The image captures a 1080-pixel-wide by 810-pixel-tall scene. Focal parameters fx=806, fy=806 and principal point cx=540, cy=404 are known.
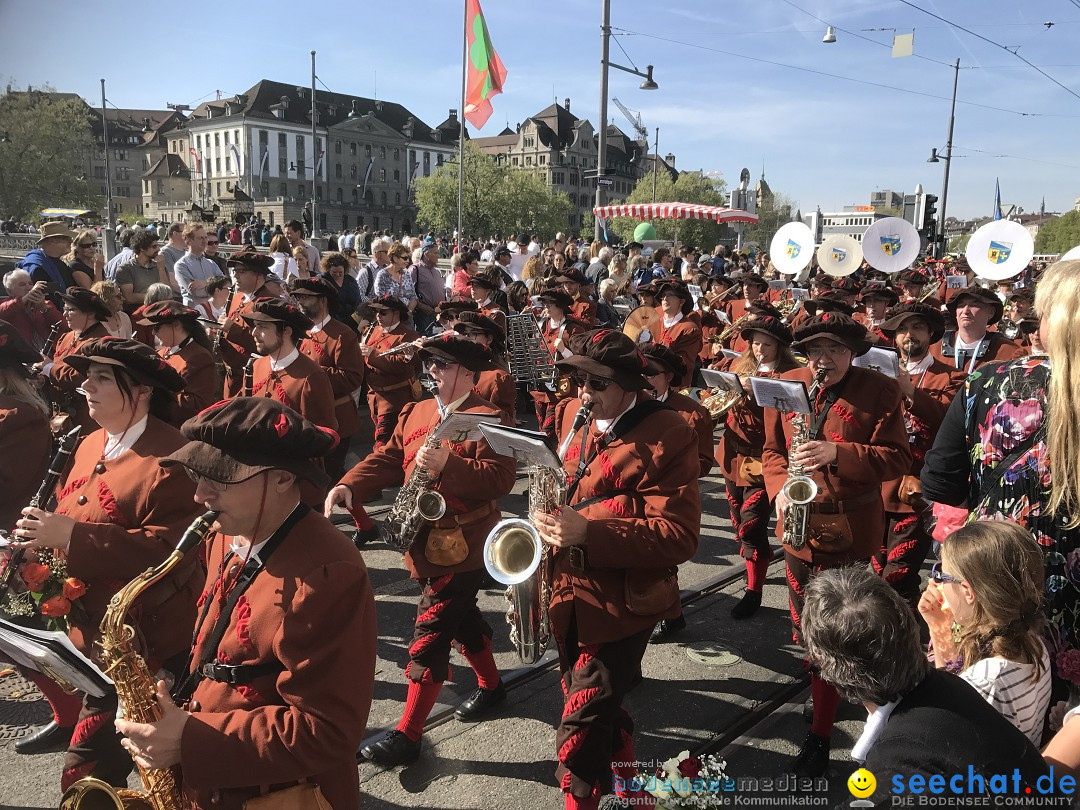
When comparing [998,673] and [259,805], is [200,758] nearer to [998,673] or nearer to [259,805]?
[259,805]

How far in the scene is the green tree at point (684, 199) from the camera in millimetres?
83438

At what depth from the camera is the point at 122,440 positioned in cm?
360

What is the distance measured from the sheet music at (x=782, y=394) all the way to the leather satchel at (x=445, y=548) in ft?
6.08

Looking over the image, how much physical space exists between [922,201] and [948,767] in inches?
1021

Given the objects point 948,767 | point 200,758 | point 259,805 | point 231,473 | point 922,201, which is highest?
point 922,201

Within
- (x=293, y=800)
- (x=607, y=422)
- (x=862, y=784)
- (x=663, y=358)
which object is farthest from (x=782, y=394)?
(x=293, y=800)

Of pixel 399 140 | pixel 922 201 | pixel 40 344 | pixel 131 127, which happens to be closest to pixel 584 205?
pixel 399 140

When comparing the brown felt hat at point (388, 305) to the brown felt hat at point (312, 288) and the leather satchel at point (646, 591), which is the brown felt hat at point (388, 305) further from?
the leather satchel at point (646, 591)

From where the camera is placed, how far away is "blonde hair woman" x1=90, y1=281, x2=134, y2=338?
22.7 feet

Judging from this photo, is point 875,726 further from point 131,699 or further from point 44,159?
point 44,159

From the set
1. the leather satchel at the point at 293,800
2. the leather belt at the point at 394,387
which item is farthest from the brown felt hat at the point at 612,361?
the leather belt at the point at 394,387

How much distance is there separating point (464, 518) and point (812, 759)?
2169mm

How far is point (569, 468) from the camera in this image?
12.8 feet

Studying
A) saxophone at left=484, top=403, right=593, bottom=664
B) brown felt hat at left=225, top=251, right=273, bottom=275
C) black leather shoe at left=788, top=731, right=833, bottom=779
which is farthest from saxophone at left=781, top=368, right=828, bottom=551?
brown felt hat at left=225, top=251, right=273, bottom=275
